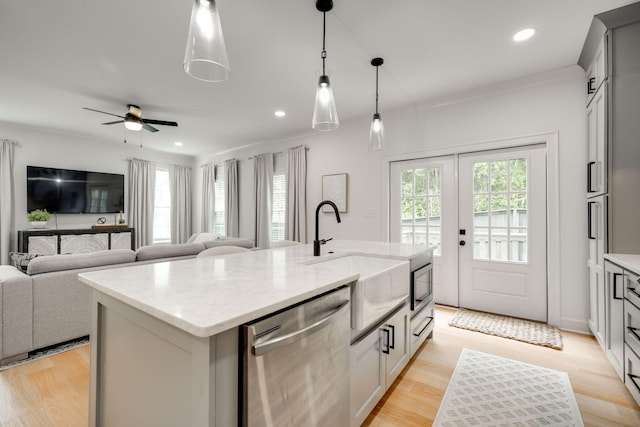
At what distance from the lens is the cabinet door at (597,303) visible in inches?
91.0

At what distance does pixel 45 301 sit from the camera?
7.69ft

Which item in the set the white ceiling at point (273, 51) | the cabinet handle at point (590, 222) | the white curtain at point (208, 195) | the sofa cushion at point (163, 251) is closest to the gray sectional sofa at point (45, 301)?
the sofa cushion at point (163, 251)

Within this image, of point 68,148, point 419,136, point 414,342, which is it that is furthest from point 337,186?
point 68,148

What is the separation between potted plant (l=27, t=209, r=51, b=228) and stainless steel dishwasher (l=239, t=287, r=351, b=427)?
583 cm

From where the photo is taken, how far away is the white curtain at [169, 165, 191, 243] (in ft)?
22.1

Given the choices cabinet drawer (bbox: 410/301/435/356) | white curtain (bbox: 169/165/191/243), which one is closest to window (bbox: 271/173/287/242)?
white curtain (bbox: 169/165/191/243)

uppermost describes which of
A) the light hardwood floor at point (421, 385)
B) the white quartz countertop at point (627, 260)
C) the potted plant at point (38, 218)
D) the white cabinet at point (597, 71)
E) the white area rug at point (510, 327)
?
the white cabinet at point (597, 71)

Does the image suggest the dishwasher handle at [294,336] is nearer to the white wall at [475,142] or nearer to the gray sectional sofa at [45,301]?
the gray sectional sofa at [45,301]

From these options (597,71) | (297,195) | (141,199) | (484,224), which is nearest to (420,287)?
(484,224)

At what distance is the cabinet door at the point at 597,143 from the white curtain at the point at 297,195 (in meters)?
3.61

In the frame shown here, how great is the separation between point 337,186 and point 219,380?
392 cm

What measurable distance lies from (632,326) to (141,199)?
7.28 metres

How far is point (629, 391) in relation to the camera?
1.83 m

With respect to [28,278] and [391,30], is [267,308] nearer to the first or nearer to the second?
[391,30]
